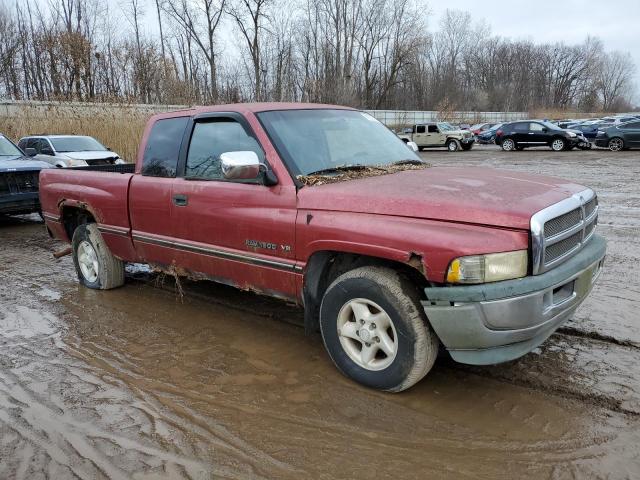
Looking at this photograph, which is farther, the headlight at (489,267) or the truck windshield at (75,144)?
the truck windshield at (75,144)

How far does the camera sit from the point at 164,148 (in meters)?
4.70

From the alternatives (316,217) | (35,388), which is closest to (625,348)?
(316,217)

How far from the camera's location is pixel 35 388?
3551mm

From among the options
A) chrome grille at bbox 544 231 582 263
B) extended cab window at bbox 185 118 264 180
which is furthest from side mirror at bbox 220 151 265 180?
chrome grille at bbox 544 231 582 263

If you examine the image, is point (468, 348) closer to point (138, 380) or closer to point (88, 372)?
point (138, 380)

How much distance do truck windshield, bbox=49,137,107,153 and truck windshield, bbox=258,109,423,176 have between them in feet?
42.7

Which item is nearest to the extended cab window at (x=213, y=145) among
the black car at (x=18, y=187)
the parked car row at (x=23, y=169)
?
the parked car row at (x=23, y=169)

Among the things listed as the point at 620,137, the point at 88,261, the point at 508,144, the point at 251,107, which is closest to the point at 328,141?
the point at 251,107

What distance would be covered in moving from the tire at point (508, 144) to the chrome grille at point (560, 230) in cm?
2592

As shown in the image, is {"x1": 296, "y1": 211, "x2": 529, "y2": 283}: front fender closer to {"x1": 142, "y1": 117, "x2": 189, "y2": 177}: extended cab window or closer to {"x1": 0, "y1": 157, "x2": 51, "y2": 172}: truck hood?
{"x1": 142, "y1": 117, "x2": 189, "y2": 177}: extended cab window

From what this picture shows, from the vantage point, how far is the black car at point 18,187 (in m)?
9.52

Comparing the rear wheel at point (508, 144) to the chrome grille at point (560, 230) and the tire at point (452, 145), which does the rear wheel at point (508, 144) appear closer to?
the tire at point (452, 145)

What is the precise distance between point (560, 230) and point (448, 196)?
2.28 ft

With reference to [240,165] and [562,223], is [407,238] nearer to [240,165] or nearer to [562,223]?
[562,223]
